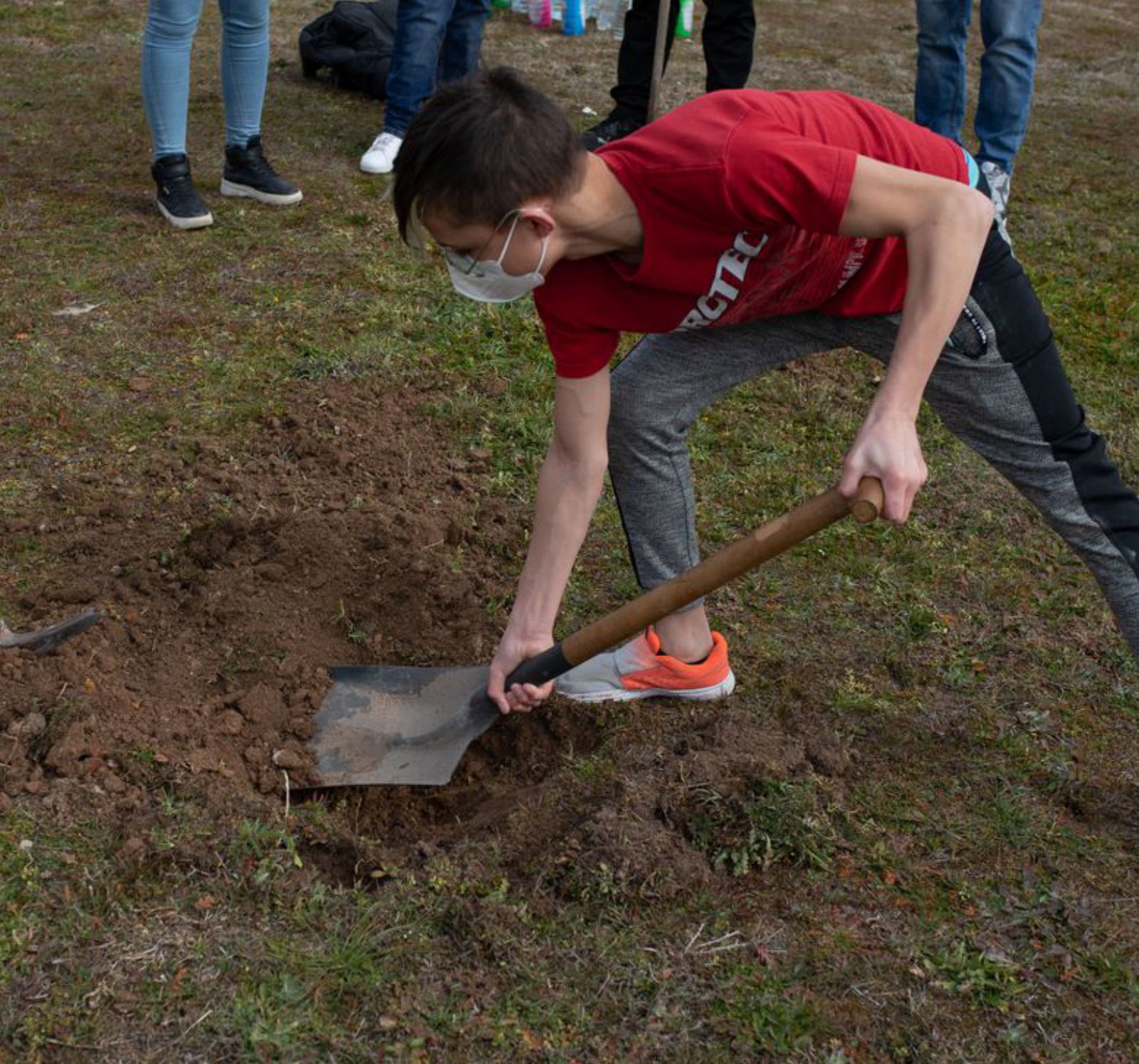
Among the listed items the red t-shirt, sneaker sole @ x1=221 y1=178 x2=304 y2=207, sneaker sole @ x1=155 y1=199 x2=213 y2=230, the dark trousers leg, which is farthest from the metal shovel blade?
the dark trousers leg

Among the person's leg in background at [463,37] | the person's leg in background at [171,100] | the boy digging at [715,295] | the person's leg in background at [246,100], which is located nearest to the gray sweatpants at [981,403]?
the boy digging at [715,295]

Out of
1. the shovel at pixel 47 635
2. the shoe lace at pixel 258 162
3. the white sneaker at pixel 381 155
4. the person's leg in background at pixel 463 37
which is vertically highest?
the shovel at pixel 47 635

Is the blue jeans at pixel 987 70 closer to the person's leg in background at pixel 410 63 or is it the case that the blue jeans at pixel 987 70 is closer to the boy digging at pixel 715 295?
the person's leg in background at pixel 410 63

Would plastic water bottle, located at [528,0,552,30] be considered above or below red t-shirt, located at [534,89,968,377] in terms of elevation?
below

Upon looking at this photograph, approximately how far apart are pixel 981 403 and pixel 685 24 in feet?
22.8

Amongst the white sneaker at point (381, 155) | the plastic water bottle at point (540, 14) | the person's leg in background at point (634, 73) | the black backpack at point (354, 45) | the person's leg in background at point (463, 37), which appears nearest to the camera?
the person's leg in background at point (634, 73)

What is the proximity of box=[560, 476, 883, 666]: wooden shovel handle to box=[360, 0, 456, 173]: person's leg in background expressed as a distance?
3.76 meters

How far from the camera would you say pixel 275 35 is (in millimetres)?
8328

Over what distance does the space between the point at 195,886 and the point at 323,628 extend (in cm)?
89

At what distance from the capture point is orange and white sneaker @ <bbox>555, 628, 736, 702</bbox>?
290cm

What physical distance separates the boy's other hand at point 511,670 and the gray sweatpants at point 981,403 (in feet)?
1.23

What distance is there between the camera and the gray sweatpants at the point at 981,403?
2.36 metres

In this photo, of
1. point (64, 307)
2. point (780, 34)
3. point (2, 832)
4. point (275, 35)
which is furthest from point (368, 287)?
point (780, 34)

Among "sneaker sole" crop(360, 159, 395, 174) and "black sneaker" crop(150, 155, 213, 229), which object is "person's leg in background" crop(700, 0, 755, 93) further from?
"black sneaker" crop(150, 155, 213, 229)
